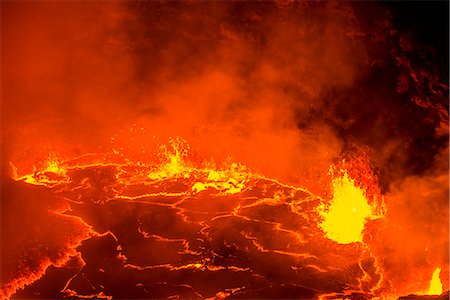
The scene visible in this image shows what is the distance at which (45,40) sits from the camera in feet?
29.8

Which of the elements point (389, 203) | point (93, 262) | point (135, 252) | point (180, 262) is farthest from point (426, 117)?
point (93, 262)

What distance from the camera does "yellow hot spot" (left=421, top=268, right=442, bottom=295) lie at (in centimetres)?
712

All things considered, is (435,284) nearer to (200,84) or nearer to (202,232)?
(202,232)

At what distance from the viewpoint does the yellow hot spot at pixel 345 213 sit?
7.62m

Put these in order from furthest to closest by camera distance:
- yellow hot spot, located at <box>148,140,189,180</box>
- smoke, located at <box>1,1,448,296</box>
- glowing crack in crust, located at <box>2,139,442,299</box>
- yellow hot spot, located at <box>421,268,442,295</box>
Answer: yellow hot spot, located at <box>148,140,189,180</box> < smoke, located at <box>1,1,448,296</box> < yellow hot spot, located at <box>421,268,442,295</box> < glowing crack in crust, located at <box>2,139,442,299</box>

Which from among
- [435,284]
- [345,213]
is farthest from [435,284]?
[345,213]

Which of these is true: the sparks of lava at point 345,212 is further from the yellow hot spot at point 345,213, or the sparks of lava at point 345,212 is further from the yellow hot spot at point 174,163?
the yellow hot spot at point 174,163

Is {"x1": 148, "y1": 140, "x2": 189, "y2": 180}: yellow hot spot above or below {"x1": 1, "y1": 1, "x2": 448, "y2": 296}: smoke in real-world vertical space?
below

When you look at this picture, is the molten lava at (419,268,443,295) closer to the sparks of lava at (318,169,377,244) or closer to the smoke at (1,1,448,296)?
the sparks of lava at (318,169,377,244)

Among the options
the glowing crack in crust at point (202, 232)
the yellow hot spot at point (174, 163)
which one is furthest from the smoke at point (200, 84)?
the glowing crack in crust at point (202, 232)

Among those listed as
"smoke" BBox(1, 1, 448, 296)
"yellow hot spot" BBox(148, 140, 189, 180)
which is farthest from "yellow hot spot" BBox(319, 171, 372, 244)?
"yellow hot spot" BBox(148, 140, 189, 180)

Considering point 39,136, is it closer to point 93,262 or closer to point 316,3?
point 93,262

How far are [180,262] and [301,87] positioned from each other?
3.72 meters

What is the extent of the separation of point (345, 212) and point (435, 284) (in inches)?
65.2
